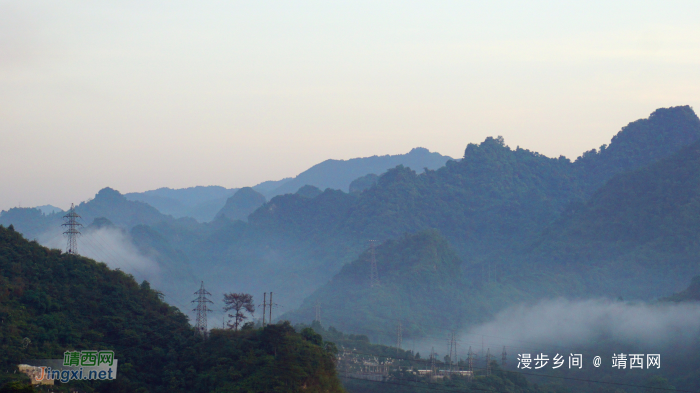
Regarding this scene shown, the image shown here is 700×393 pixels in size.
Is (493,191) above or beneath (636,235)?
above

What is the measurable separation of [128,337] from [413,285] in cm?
7900

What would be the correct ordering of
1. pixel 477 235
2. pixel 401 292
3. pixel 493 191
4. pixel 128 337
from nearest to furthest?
pixel 128 337 < pixel 401 292 < pixel 477 235 < pixel 493 191

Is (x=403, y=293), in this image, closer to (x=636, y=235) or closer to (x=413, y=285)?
(x=413, y=285)

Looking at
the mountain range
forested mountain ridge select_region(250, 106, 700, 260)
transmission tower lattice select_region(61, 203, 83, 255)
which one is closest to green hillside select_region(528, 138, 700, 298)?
the mountain range

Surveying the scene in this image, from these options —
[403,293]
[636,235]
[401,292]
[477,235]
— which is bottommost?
[403,293]

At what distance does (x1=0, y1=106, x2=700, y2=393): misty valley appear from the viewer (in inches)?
1582

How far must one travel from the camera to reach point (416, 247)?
394 feet

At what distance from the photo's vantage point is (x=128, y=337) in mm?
40406

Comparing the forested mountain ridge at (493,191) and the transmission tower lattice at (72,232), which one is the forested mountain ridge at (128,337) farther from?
the forested mountain ridge at (493,191)

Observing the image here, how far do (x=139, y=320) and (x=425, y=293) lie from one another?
7806 cm

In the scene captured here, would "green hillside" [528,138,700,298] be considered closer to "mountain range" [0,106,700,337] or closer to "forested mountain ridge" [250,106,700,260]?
"mountain range" [0,106,700,337]

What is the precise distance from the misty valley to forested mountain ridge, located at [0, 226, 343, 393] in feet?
0.36

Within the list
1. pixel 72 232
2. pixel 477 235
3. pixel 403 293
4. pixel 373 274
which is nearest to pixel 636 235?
pixel 477 235

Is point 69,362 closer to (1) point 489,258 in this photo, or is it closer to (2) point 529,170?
(1) point 489,258
